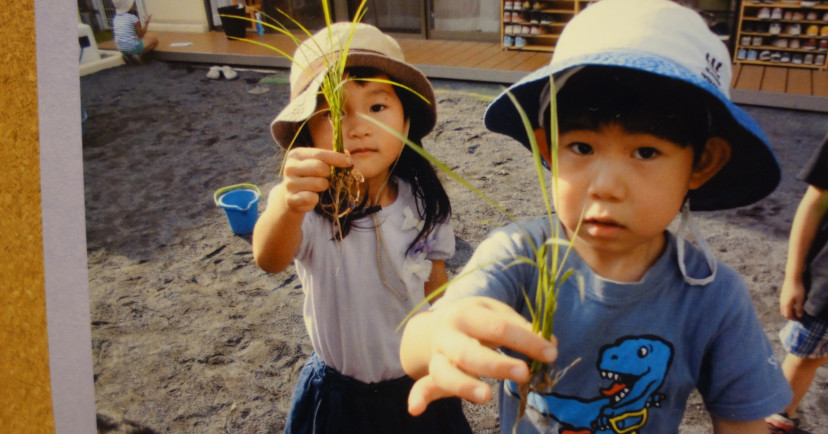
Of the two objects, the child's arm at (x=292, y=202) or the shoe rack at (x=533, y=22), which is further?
the shoe rack at (x=533, y=22)

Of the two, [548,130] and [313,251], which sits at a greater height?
[548,130]

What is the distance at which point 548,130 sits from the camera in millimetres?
1146

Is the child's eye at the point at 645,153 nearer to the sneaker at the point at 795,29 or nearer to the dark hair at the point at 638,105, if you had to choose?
the dark hair at the point at 638,105

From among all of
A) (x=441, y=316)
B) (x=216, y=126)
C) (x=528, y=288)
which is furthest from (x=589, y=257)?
(x=216, y=126)

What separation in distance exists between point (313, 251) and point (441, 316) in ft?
2.66

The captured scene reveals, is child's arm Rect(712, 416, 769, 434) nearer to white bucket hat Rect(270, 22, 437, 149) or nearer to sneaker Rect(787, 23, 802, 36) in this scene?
white bucket hat Rect(270, 22, 437, 149)

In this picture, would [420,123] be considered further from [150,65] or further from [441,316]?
[150,65]

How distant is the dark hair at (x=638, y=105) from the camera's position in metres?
1.00

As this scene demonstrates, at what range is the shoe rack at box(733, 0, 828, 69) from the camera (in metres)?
6.00

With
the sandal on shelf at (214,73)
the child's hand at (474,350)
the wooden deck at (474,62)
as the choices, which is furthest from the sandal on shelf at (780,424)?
the sandal on shelf at (214,73)

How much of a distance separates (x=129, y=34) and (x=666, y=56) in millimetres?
9406

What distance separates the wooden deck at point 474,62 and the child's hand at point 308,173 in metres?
4.25

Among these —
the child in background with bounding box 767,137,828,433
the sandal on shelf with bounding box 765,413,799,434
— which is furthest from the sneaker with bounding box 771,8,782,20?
the sandal on shelf with bounding box 765,413,799,434

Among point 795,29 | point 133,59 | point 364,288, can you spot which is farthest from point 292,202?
point 133,59
